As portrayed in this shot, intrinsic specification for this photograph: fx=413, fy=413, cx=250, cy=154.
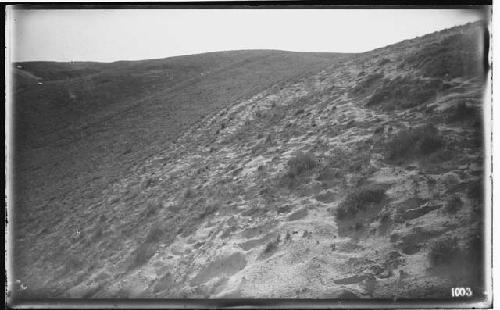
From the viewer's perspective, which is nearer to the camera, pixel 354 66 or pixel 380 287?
pixel 380 287

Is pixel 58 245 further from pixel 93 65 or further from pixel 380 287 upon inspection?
pixel 380 287

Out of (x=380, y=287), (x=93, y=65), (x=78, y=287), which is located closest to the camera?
(x=380, y=287)

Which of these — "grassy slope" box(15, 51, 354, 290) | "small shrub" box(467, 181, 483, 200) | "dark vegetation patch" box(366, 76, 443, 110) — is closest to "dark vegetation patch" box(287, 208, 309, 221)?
"dark vegetation patch" box(366, 76, 443, 110)

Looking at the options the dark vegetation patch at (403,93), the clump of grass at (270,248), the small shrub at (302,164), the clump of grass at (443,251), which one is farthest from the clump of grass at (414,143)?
the clump of grass at (270,248)

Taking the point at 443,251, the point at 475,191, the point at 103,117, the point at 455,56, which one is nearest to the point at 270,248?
the point at 443,251

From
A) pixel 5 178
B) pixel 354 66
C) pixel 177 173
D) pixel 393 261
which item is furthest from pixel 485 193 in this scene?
pixel 5 178

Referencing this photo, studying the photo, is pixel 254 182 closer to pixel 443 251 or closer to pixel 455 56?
pixel 443 251

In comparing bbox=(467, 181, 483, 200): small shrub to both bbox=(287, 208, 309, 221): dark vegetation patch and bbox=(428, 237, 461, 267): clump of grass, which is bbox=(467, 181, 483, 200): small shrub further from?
bbox=(287, 208, 309, 221): dark vegetation patch
